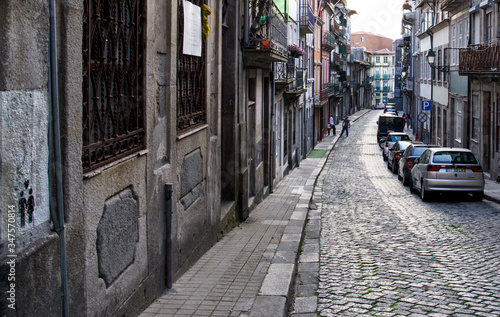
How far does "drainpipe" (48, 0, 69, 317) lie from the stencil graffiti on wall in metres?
0.31

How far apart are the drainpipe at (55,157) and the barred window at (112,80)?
603mm

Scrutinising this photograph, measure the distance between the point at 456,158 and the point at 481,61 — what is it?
7079mm

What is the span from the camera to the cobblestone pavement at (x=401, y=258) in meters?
7.44

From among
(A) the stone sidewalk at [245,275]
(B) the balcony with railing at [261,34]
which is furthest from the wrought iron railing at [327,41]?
(A) the stone sidewalk at [245,275]

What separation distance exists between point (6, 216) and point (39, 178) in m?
0.50

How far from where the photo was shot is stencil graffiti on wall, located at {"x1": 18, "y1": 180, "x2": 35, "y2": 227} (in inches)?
149

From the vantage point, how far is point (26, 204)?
3.84 meters

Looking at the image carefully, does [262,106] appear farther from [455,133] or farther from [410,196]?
[455,133]

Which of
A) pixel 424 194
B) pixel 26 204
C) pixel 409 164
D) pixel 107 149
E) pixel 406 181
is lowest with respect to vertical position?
pixel 406 181

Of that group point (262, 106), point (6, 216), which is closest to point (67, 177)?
point (6, 216)

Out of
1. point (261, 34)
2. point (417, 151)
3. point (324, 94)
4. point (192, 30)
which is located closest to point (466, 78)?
point (417, 151)

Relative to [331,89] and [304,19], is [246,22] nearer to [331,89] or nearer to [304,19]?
[304,19]

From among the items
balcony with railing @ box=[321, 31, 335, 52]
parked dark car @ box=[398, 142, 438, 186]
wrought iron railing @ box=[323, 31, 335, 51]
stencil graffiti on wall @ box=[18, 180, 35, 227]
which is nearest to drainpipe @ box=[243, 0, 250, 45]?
stencil graffiti on wall @ box=[18, 180, 35, 227]

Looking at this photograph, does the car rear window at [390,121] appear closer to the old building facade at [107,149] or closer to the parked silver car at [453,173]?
the parked silver car at [453,173]
